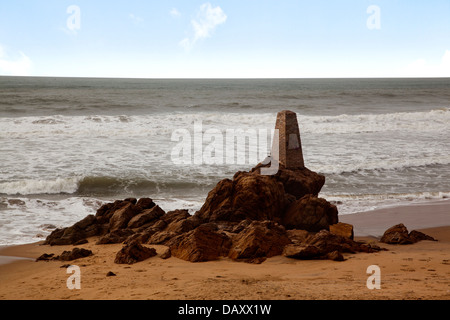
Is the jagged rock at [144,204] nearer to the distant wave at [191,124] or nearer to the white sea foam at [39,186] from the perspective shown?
the white sea foam at [39,186]

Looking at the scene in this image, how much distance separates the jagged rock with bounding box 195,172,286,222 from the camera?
991cm

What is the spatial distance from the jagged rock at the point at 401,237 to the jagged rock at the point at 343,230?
86cm

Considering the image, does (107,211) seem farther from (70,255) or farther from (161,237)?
(70,255)

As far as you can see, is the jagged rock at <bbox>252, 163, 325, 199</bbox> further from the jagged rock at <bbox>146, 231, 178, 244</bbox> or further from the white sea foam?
the white sea foam

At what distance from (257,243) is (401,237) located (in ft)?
11.2

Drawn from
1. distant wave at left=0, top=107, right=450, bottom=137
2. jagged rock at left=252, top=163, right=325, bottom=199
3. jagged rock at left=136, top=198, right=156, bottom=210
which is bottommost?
jagged rock at left=136, top=198, right=156, bottom=210

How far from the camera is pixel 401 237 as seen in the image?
972cm

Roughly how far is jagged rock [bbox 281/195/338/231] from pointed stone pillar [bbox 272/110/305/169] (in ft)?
3.59

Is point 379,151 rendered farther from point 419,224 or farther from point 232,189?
point 232,189

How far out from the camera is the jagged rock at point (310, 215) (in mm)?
10031

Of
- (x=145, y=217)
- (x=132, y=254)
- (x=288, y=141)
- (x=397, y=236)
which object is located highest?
(x=288, y=141)

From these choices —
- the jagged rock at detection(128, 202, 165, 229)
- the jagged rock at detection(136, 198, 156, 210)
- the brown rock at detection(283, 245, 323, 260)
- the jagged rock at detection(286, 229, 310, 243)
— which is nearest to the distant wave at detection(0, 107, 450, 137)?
the jagged rock at detection(136, 198, 156, 210)

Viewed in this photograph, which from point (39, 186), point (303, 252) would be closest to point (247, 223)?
point (303, 252)

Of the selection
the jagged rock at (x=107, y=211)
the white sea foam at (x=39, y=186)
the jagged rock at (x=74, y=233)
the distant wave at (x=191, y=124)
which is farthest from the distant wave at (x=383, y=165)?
the jagged rock at (x=74, y=233)
